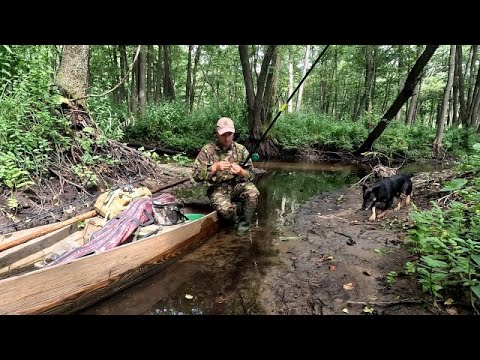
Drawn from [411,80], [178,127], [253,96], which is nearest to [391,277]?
[411,80]

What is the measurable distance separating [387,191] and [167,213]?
4.14 meters

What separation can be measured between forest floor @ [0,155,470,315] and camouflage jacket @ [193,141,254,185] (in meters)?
1.61

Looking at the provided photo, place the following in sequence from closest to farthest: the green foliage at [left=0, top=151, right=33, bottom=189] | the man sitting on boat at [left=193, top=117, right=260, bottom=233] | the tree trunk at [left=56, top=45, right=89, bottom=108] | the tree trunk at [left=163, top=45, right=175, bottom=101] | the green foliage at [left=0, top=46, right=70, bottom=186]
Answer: the green foliage at [left=0, top=151, right=33, bottom=189] → the green foliage at [left=0, top=46, right=70, bottom=186] → the man sitting on boat at [left=193, top=117, right=260, bottom=233] → the tree trunk at [left=56, top=45, right=89, bottom=108] → the tree trunk at [left=163, top=45, right=175, bottom=101]

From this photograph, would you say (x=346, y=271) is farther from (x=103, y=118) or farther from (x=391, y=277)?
(x=103, y=118)

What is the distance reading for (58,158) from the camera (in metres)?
6.25

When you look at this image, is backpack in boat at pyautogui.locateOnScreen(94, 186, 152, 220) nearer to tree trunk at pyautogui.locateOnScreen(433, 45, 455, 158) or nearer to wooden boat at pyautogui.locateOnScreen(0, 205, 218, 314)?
wooden boat at pyautogui.locateOnScreen(0, 205, 218, 314)

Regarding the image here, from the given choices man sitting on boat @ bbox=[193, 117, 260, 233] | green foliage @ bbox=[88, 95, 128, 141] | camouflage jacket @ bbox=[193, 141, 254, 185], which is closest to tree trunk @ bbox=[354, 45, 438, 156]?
camouflage jacket @ bbox=[193, 141, 254, 185]

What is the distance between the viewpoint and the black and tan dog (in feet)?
20.2

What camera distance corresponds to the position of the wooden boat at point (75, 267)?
104 inches

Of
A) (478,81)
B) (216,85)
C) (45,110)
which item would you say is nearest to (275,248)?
(45,110)

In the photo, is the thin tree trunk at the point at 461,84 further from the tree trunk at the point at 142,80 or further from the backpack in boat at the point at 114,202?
the backpack in boat at the point at 114,202

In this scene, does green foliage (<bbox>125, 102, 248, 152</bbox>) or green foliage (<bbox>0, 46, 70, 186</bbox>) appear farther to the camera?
green foliage (<bbox>125, 102, 248, 152</bbox>)

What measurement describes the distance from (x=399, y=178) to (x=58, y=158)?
6.76 metres
